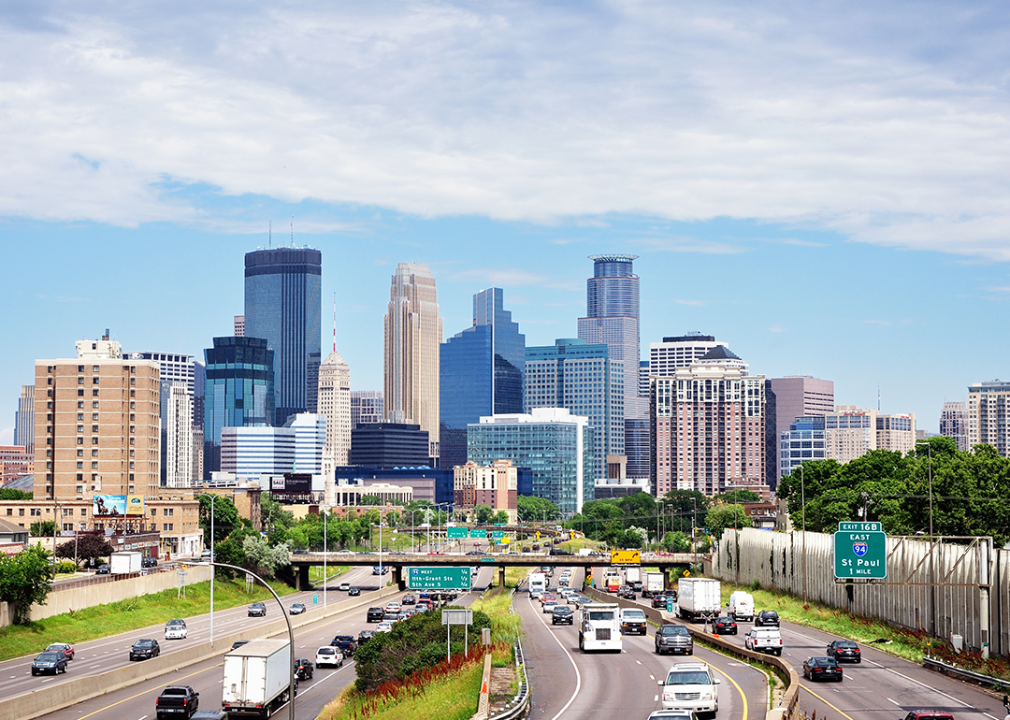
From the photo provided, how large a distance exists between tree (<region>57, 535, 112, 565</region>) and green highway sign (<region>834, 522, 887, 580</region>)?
114 metres

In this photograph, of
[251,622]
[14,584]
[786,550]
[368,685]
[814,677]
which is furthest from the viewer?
[786,550]

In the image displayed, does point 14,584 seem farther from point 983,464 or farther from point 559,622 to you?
point 983,464

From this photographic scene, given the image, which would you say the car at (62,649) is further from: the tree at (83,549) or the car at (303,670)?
the tree at (83,549)

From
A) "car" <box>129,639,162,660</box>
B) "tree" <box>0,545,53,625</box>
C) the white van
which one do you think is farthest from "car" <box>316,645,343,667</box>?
the white van

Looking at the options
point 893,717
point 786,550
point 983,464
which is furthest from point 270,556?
point 893,717

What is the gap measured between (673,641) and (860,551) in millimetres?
12333

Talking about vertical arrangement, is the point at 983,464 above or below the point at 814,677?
above

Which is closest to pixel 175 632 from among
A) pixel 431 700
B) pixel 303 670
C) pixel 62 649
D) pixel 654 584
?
pixel 62 649

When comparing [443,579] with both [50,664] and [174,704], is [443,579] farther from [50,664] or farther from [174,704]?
[174,704]

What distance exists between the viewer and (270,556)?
7456 inches

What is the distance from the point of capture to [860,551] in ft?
257

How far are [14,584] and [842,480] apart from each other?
115 m

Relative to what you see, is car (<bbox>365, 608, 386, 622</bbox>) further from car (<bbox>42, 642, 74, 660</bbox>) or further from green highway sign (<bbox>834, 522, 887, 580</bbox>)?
green highway sign (<bbox>834, 522, 887, 580</bbox>)

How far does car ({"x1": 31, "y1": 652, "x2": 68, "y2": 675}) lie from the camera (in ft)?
280
